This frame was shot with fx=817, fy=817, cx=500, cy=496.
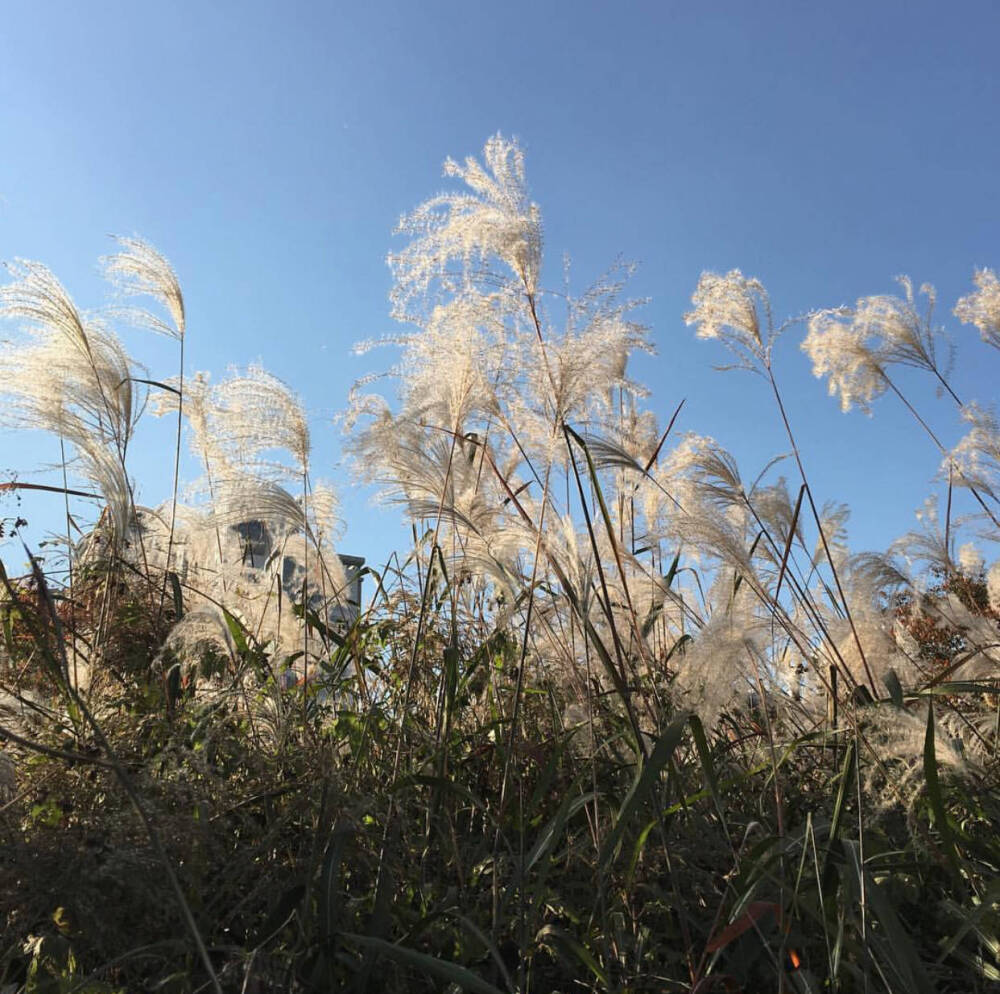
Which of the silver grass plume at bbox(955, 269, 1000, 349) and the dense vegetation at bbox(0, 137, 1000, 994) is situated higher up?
the silver grass plume at bbox(955, 269, 1000, 349)

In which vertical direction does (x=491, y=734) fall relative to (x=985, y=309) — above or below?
below

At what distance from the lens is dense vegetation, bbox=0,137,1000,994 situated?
1.57m

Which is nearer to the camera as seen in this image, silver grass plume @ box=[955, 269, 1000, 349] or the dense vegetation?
the dense vegetation

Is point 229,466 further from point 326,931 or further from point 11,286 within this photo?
point 326,931

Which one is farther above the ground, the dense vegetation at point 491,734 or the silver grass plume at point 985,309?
the silver grass plume at point 985,309

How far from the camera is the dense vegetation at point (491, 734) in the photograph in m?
1.57

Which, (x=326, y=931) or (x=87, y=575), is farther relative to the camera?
(x=87, y=575)

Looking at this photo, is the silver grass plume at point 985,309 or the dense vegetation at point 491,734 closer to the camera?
the dense vegetation at point 491,734

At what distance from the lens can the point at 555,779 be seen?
86.8 inches

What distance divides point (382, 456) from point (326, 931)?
1.38m

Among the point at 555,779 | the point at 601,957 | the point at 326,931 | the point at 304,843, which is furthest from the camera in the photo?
the point at 555,779

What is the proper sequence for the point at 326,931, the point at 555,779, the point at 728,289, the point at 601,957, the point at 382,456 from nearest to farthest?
the point at 326,931 → the point at 601,957 → the point at 555,779 → the point at 382,456 → the point at 728,289

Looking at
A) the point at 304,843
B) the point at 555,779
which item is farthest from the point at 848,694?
the point at 304,843

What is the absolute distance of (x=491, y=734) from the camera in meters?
2.72
